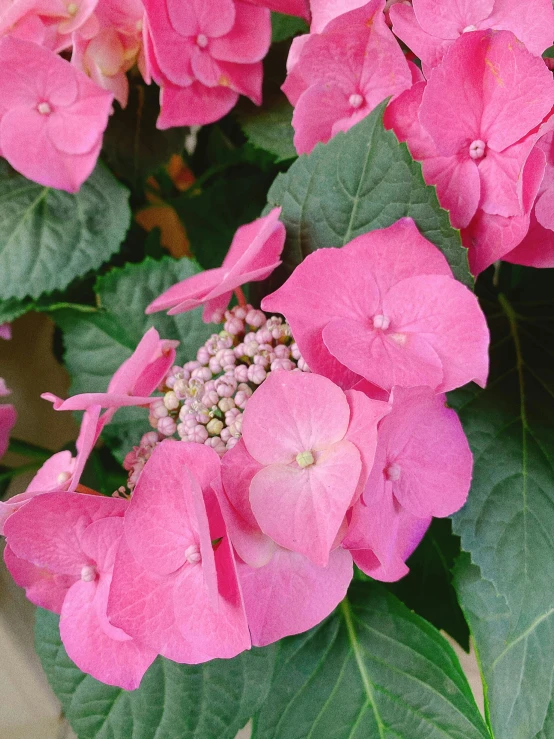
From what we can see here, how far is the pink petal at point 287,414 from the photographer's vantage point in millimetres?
300

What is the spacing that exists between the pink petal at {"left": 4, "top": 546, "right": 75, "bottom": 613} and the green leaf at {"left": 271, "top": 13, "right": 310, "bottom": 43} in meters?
0.45

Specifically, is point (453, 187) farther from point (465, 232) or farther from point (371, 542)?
point (371, 542)

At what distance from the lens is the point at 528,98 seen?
12.8 inches

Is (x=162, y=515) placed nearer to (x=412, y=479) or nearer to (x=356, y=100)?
(x=412, y=479)

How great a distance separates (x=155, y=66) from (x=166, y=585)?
341mm

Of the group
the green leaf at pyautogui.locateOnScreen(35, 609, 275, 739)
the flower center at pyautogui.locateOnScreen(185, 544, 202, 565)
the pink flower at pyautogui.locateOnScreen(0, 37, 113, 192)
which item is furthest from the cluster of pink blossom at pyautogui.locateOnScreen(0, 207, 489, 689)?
the pink flower at pyautogui.locateOnScreen(0, 37, 113, 192)

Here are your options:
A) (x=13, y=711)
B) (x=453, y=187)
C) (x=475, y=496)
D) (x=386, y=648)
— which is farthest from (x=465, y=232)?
(x=13, y=711)

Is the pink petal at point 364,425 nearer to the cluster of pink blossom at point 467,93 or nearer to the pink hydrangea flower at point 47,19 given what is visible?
the cluster of pink blossom at point 467,93

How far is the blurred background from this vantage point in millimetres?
584

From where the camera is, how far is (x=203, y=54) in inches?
18.4

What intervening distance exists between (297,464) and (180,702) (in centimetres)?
23

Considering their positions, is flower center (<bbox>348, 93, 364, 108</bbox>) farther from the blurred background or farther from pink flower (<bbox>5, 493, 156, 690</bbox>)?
the blurred background

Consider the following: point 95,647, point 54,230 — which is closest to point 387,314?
point 95,647

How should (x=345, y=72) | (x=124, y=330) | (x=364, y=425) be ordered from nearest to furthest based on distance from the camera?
(x=364, y=425)
(x=345, y=72)
(x=124, y=330)
